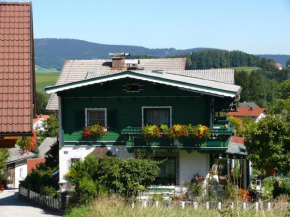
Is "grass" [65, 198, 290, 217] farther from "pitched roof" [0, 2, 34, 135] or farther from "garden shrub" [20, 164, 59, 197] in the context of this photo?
"garden shrub" [20, 164, 59, 197]

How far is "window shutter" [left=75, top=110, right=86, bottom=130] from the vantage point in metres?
25.0

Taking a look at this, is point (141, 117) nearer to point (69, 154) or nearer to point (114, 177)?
point (69, 154)

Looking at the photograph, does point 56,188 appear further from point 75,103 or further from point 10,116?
point 10,116

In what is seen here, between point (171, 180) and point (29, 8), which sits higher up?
point (29, 8)

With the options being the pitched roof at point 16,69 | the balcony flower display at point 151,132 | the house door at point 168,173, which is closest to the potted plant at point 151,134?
the balcony flower display at point 151,132

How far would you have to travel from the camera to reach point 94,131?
80.6ft

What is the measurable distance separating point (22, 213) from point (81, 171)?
481 centimetres

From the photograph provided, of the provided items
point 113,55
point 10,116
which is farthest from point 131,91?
point 113,55

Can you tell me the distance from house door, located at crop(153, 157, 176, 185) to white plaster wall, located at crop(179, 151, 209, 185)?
32cm

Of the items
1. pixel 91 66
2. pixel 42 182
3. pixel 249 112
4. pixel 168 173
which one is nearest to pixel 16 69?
pixel 168 173

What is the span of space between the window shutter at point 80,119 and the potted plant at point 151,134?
3.03m

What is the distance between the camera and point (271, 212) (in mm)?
13758

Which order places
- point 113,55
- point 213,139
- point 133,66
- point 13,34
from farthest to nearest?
point 113,55
point 133,66
point 213,139
point 13,34

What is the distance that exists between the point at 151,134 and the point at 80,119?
3.63 metres
